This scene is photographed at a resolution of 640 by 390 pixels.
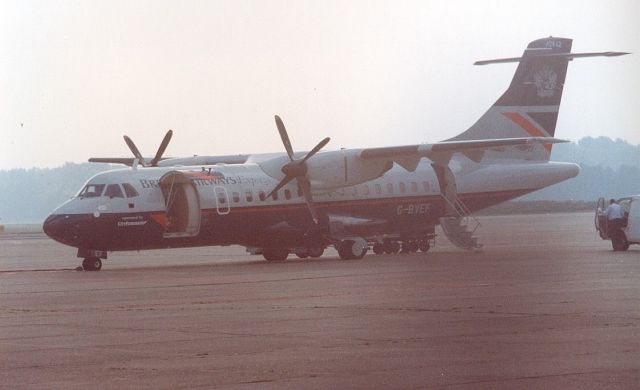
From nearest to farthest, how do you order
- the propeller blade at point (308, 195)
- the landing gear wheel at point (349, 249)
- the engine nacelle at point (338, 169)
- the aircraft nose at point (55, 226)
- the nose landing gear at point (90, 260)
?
the aircraft nose at point (55, 226)
the nose landing gear at point (90, 260)
the propeller blade at point (308, 195)
the engine nacelle at point (338, 169)
the landing gear wheel at point (349, 249)

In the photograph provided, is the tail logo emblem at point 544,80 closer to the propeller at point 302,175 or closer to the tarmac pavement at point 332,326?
the propeller at point 302,175

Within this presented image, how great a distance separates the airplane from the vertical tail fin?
0.12 feet

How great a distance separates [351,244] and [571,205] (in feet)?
291

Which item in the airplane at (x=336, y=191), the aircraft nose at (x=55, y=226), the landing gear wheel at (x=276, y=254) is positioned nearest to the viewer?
the aircraft nose at (x=55, y=226)

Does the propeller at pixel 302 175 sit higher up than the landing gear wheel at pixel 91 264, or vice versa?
the propeller at pixel 302 175

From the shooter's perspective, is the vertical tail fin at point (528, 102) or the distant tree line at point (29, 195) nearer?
the vertical tail fin at point (528, 102)

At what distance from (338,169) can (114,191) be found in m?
7.00

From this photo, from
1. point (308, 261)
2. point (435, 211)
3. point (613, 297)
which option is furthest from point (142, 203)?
point (613, 297)

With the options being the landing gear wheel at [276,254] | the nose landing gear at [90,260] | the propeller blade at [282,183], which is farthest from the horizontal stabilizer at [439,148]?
the nose landing gear at [90,260]

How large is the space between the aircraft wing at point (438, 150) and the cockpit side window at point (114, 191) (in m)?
7.54

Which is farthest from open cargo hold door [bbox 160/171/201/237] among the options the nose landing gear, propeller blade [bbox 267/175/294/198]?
propeller blade [bbox 267/175/294/198]

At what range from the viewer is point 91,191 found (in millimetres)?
33188

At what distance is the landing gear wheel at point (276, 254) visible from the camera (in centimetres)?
3691

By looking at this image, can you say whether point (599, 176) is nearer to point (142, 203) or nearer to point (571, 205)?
point (142, 203)
